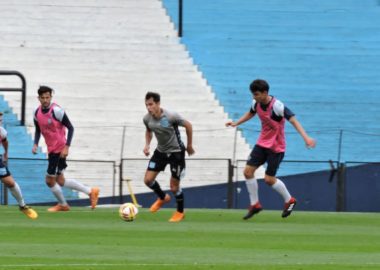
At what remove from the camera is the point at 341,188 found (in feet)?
88.0

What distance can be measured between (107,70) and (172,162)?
14.0 m

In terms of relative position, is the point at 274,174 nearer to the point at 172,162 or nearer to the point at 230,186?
the point at 172,162

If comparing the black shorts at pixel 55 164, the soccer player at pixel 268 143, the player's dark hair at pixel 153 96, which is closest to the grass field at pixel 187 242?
the soccer player at pixel 268 143

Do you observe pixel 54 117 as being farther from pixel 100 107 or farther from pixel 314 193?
pixel 100 107

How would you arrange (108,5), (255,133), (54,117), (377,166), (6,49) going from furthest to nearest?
(108,5) < (6,49) < (255,133) < (377,166) < (54,117)

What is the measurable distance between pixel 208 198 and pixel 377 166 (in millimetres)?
3705

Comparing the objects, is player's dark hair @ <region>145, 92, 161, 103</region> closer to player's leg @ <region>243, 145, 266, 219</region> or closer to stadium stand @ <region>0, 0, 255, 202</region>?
player's leg @ <region>243, 145, 266, 219</region>

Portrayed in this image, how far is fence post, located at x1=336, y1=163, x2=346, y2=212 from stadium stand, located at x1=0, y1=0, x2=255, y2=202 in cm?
375

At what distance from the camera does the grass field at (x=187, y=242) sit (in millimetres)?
11516

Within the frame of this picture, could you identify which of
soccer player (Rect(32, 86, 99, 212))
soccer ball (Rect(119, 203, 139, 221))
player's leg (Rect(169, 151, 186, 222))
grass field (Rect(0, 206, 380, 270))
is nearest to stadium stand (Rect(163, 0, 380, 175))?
soccer player (Rect(32, 86, 99, 212))

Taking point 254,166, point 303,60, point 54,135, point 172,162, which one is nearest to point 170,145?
point 172,162

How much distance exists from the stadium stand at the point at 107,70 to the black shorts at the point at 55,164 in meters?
7.15

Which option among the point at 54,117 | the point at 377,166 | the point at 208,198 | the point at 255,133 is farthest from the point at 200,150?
the point at 54,117

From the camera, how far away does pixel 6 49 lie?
33.2m
